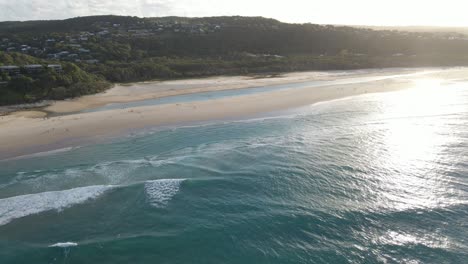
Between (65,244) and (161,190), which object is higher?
(161,190)

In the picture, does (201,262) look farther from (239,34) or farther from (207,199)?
(239,34)

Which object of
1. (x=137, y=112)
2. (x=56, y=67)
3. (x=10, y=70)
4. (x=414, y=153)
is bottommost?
(x=414, y=153)

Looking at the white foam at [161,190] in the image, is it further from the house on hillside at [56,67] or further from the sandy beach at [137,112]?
the house on hillside at [56,67]

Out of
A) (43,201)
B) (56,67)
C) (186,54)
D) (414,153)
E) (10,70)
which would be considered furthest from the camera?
(186,54)

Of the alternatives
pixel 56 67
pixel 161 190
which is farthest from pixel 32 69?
pixel 161 190

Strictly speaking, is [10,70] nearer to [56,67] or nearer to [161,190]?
[56,67]

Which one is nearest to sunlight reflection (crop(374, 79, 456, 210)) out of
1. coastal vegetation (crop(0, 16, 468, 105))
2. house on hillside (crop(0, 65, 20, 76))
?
coastal vegetation (crop(0, 16, 468, 105))

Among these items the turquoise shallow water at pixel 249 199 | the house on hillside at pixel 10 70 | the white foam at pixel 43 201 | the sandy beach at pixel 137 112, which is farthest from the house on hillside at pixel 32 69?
the white foam at pixel 43 201
